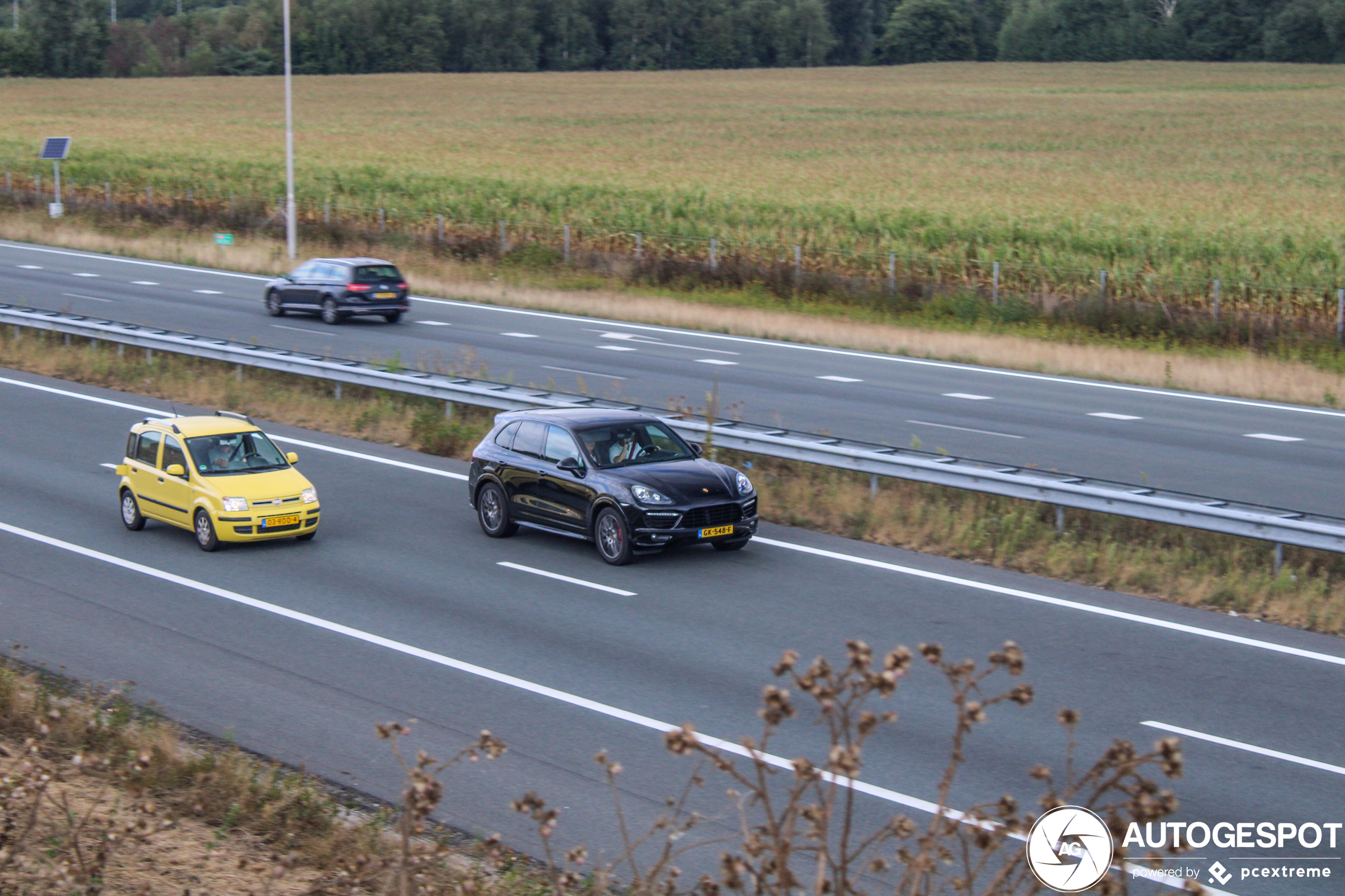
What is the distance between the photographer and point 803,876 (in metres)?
8.17

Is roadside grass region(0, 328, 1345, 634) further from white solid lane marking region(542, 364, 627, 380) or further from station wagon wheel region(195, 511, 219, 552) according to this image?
station wagon wheel region(195, 511, 219, 552)

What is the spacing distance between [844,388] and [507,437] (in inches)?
426

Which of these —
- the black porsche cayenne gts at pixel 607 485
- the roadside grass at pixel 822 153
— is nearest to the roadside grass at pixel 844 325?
the roadside grass at pixel 822 153

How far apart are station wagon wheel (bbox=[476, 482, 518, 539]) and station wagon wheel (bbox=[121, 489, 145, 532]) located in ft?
12.7

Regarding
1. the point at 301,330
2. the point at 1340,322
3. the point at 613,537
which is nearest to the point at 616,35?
the point at 301,330

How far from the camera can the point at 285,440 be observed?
22.3m

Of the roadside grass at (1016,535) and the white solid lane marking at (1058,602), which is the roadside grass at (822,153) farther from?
the white solid lane marking at (1058,602)

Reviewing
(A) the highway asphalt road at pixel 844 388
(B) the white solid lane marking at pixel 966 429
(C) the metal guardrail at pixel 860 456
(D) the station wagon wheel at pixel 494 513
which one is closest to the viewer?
(C) the metal guardrail at pixel 860 456

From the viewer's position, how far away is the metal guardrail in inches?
587

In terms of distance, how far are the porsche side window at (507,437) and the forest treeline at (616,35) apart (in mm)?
130756

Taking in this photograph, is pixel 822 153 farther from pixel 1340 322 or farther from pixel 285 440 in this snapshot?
pixel 285 440

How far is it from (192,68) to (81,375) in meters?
129

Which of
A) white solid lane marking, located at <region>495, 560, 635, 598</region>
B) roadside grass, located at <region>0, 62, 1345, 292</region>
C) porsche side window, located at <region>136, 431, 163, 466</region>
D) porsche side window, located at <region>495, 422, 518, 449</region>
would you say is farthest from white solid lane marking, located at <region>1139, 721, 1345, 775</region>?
roadside grass, located at <region>0, 62, 1345, 292</region>

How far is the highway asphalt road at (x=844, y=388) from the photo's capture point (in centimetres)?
2039
